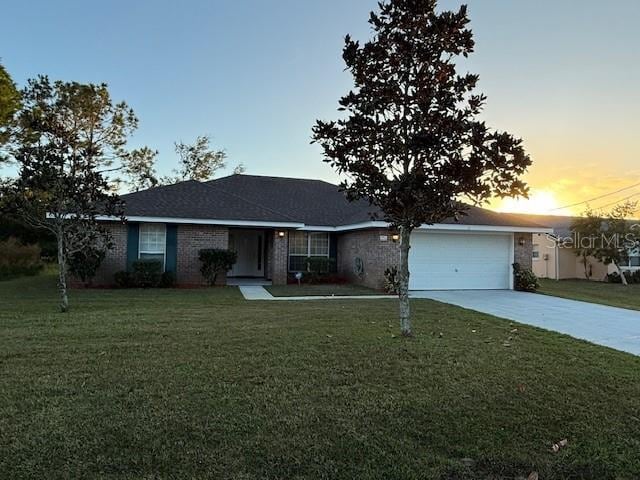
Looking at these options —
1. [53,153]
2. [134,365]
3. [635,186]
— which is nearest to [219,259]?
[53,153]

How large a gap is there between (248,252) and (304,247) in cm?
341

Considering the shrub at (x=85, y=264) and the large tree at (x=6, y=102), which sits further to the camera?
the large tree at (x=6, y=102)

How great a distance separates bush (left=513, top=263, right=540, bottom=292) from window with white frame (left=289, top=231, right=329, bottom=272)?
23.3ft

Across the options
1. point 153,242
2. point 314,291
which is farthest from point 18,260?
point 314,291

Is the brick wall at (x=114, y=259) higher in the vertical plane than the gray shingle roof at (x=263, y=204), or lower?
lower

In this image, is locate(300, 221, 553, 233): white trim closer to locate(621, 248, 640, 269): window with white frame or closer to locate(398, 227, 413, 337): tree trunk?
locate(398, 227, 413, 337): tree trunk

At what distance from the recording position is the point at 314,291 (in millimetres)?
14633

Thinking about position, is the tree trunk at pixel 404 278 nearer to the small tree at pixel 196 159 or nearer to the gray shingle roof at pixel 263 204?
the gray shingle roof at pixel 263 204

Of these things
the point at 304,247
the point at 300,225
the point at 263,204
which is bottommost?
the point at 304,247

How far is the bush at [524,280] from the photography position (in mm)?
16109

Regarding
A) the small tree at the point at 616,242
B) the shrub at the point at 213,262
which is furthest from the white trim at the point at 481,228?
the small tree at the point at 616,242

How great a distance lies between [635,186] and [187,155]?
29.5 m

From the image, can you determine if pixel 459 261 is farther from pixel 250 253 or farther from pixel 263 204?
pixel 250 253

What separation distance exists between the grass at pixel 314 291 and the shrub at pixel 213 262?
1685mm
